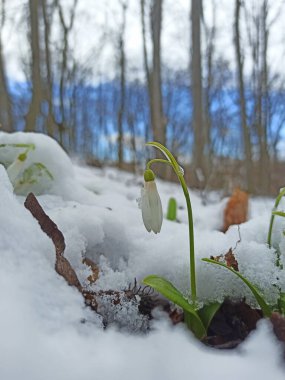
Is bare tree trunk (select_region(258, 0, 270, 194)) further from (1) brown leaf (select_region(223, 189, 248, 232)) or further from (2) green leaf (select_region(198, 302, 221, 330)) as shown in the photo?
(2) green leaf (select_region(198, 302, 221, 330))

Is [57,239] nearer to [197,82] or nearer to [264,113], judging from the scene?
[197,82]

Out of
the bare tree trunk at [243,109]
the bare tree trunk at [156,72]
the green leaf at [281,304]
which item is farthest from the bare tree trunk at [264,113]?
the green leaf at [281,304]

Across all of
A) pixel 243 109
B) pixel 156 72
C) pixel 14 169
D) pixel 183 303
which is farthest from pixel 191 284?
pixel 243 109

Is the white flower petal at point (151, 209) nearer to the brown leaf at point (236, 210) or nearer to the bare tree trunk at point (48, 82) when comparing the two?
the brown leaf at point (236, 210)

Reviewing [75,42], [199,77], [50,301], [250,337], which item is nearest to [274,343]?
[250,337]

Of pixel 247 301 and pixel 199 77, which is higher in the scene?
pixel 247 301

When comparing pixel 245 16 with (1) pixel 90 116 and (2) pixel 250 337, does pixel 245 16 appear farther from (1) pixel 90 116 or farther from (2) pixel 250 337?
(1) pixel 90 116

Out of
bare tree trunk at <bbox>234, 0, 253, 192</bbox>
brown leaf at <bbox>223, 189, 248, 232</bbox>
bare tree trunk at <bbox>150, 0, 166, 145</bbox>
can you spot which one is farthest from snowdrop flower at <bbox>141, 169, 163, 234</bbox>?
bare tree trunk at <bbox>234, 0, 253, 192</bbox>
